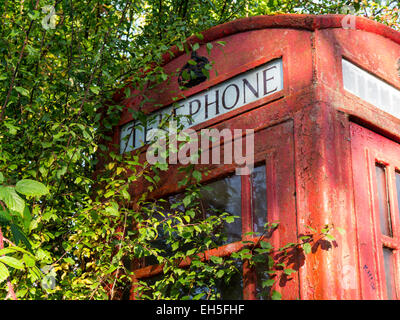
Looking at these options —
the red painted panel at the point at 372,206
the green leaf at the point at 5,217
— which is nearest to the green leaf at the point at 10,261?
the green leaf at the point at 5,217

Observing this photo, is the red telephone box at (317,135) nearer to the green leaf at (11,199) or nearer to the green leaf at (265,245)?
the green leaf at (265,245)

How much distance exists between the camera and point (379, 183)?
10.8 feet

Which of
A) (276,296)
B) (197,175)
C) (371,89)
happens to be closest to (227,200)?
(197,175)

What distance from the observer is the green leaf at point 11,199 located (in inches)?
79.1

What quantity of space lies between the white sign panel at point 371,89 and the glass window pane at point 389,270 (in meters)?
0.92

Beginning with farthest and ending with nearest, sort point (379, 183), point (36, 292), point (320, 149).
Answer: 1. point (36, 292)
2. point (379, 183)
3. point (320, 149)

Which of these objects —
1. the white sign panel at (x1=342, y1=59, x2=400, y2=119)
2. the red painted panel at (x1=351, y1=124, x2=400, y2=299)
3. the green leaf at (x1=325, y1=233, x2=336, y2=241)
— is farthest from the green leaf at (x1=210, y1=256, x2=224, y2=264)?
the white sign panel at (x1=342, y1=59, x2=400, y2=119)

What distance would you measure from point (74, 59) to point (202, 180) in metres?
1.70

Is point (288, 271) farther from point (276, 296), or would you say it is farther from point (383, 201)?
point (383, 201)

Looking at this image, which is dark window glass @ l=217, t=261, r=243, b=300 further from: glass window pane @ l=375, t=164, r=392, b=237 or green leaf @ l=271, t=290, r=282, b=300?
glass window pane @ l=375, t=164, r=392, b=237

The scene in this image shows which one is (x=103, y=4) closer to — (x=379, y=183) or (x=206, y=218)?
(x=206, y=218)

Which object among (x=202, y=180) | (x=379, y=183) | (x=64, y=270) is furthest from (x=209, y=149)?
(x=64, y=270)

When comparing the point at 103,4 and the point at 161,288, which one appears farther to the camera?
the point at 103,4

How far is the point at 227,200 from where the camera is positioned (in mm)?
3486
